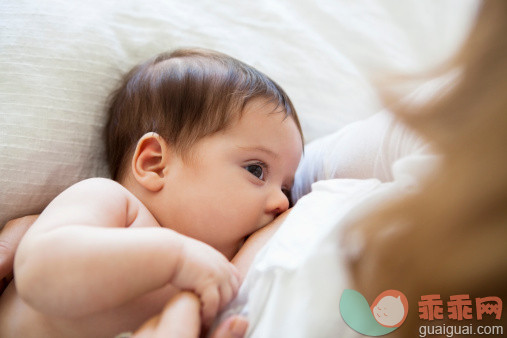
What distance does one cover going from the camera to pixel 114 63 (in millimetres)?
920

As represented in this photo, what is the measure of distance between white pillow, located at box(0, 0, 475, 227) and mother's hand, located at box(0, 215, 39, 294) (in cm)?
2

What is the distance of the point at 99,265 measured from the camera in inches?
19.7

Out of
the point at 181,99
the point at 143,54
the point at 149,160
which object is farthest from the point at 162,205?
the point at 143,54

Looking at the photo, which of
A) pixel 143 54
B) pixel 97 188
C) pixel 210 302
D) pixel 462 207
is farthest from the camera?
pixel 143 54

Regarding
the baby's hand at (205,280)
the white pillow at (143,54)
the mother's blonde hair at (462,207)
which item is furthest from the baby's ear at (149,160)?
the mother's blonde hair at (462,207)

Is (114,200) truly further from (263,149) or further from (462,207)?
(462,207)

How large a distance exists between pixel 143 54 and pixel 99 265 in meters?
0.61

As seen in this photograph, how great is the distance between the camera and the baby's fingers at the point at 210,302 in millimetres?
526

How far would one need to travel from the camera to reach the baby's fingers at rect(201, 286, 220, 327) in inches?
20.7

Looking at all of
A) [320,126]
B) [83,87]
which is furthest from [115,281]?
[320,126]

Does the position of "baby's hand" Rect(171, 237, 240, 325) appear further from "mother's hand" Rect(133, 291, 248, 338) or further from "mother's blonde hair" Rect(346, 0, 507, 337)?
"mother's blonde hair" Rect(346, 0, 507, 337)

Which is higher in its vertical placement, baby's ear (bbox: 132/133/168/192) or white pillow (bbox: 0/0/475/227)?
white pillow (bbox: 0/0/475/227)

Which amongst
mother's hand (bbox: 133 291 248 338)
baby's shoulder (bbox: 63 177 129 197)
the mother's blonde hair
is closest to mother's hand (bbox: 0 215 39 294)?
baby's shoulder (bbox: 63 177 129 197)

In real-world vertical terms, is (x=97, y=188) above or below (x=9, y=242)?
above
